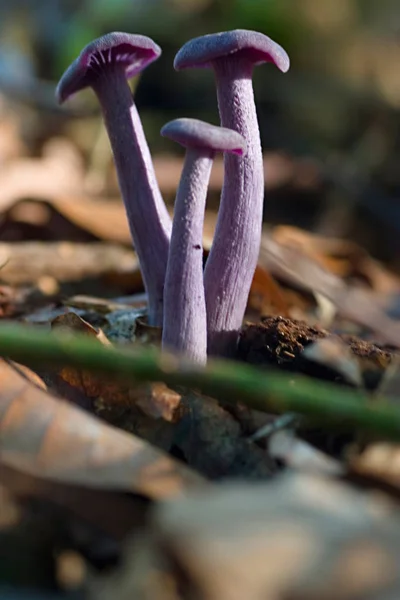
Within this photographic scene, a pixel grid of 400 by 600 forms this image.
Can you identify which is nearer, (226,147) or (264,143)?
(226,147)

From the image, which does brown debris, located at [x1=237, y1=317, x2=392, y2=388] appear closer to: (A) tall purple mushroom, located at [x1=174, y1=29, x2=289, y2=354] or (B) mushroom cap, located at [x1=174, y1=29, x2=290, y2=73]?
(A) tall purple mushroom, located at [x1=174, y1=29, x2=289, y2=354]

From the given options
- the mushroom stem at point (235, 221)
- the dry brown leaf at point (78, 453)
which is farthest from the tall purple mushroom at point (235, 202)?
the dry brown leaf at point (78, 453)

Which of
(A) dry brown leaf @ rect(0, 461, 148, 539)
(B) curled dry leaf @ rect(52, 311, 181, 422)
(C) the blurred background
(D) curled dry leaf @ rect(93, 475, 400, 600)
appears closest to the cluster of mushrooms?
(B) curled dry leaf @ rect(52, 311, 181, 422)

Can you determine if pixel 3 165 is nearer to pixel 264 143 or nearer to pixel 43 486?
pixel 264 143

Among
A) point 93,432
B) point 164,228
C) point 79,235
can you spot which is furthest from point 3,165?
point 93,432

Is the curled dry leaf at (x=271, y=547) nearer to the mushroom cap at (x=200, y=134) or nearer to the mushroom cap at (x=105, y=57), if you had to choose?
the mushroom cap at (x=200, y=134)

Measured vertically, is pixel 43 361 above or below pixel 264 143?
above
